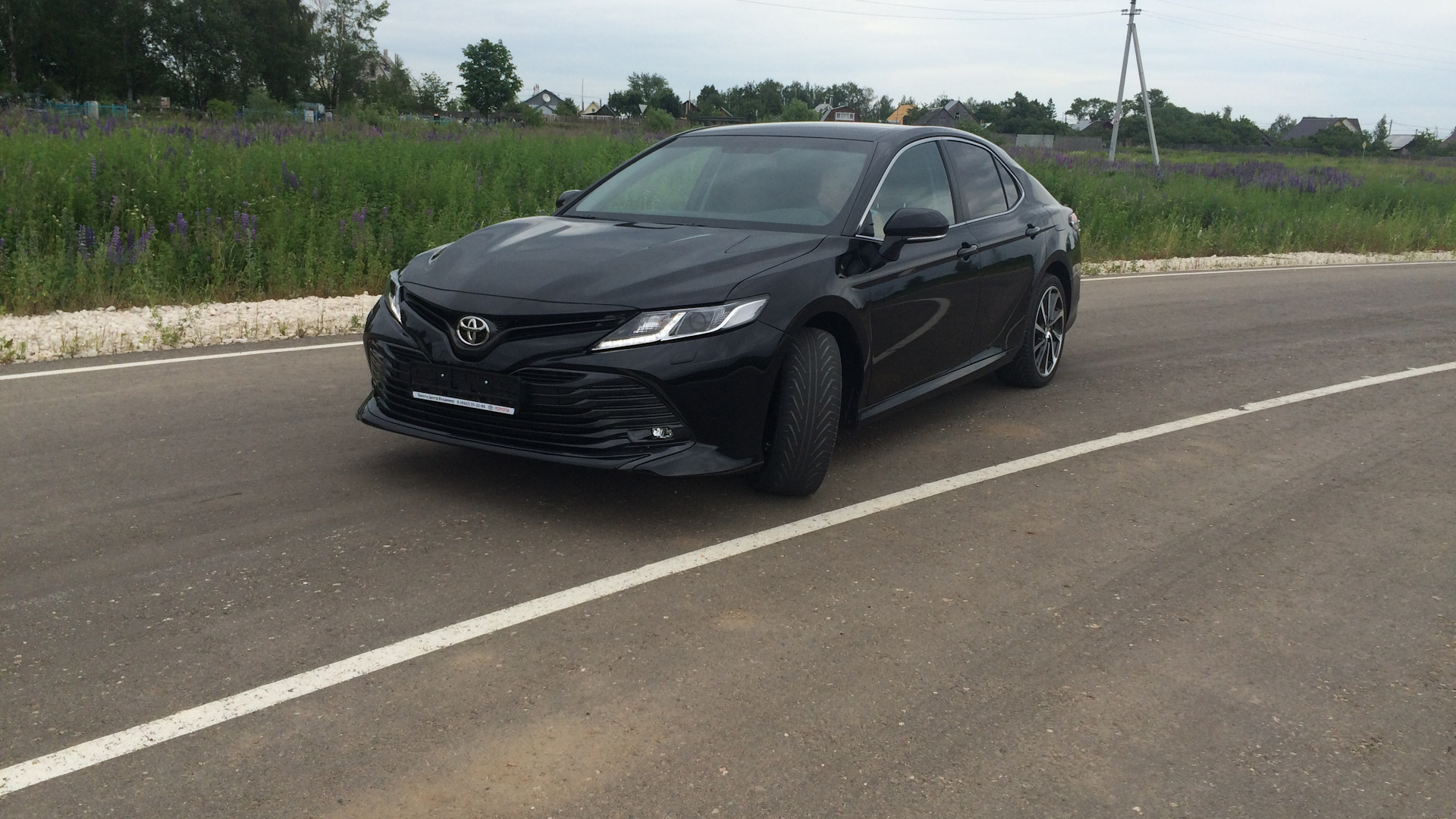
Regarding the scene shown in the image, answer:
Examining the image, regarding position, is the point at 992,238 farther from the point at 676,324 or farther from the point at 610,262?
the point at 676,324

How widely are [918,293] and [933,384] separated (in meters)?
0.61

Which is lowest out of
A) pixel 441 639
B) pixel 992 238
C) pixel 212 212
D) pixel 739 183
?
pixel 441 639

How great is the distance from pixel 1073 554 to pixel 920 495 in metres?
0.89

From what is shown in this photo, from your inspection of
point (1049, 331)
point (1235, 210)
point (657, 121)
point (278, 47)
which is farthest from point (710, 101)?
point (1049, 331)

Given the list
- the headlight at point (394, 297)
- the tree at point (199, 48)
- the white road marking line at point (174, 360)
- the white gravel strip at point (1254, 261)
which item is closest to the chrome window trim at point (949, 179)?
the headlight at point (394, 297)

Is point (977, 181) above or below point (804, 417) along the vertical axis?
above

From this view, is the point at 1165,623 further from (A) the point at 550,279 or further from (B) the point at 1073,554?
(A) the point at 550,279

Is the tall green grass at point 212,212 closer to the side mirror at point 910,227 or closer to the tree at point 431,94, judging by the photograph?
the side mirror at point 910,227

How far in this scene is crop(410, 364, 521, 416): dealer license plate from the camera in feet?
16.3

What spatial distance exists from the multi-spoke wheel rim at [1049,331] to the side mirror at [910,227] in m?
2.29

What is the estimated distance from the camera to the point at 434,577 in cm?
449

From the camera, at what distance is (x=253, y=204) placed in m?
11.3

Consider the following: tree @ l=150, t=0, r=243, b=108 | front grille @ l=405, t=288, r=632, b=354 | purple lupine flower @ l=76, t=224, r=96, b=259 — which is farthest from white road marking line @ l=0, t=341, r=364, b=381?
tree @ l=150, t=0, r=243, b=108

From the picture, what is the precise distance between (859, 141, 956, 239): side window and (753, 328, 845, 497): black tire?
0.85 metres
